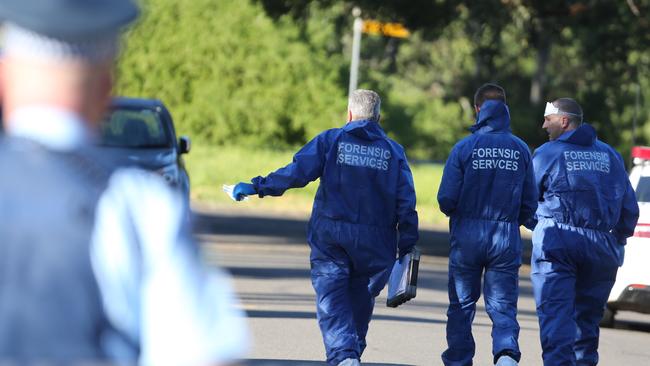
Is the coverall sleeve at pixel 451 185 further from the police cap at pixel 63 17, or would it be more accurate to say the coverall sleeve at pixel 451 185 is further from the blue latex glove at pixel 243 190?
the police cap at pixel 63 17

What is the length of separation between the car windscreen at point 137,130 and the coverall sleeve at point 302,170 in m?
7.29

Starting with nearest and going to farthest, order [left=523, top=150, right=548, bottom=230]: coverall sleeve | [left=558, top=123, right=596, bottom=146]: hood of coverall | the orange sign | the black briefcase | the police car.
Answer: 1. the black briefcase
2. [left=523, top=150, right=548, bottom=230]: coverall sleeve
3. [left=558, top=123, right=596, bottom=146]: hood of coverall
4. the police car
5. the orange sign

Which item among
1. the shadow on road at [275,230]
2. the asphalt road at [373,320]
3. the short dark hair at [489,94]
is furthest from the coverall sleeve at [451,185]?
the shadow on road at [275,230]

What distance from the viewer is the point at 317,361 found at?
33.3 ft

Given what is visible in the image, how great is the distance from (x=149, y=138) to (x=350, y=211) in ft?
26.5

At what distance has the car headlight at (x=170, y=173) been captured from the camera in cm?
1586

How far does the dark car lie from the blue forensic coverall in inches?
266

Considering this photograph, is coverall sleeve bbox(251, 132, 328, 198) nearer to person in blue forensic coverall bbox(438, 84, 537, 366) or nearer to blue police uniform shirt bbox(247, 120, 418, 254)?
blue police uniform shirt bbox(247, 120, 418, 254)

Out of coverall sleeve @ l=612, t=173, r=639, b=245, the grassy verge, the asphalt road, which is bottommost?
the grassy verge

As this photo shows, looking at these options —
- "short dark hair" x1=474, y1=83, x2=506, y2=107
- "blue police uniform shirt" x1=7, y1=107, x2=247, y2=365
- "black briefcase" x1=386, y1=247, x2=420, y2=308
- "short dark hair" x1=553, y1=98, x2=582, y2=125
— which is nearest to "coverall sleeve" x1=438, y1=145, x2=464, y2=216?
"black briefcase" x1=386, y1=247, x2=420, y2=308

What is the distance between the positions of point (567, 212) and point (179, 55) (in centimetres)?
3608

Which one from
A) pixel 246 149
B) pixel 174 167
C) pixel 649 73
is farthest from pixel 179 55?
pixel 174 167

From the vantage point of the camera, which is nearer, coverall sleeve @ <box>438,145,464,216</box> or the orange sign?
coverall sleeve @ <box>438,145,464,216</box>

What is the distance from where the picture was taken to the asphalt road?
428 inches
